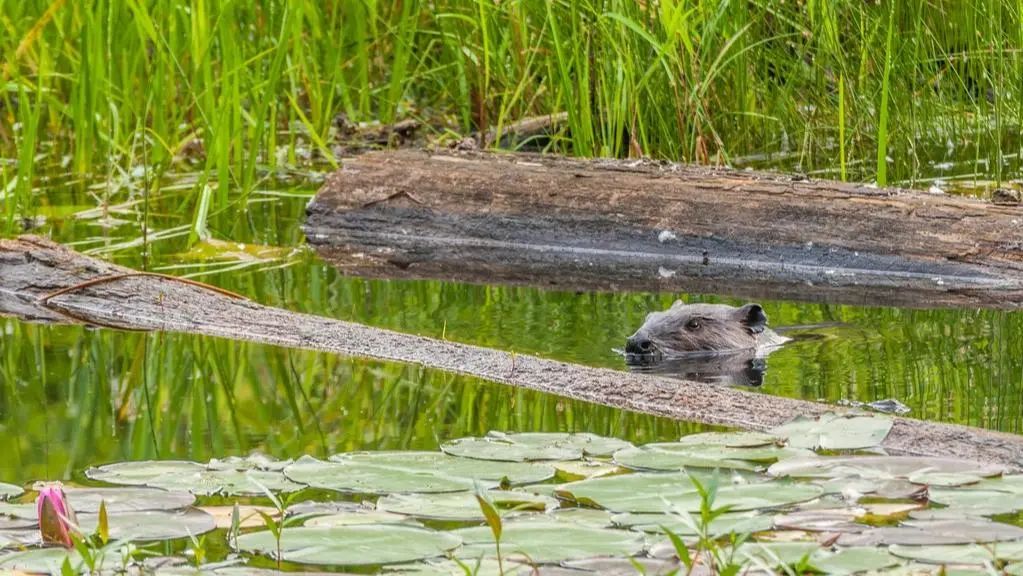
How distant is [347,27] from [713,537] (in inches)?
285

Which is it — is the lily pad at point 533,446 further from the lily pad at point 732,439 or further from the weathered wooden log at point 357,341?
the weathered wooden log at point 357,341

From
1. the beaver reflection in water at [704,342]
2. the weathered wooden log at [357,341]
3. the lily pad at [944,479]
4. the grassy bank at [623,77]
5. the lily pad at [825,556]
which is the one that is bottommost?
the beaver reflection in water at [704,342]

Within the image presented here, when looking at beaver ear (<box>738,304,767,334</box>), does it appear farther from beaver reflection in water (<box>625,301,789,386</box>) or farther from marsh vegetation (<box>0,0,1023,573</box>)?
marsh vegetation (<box>0,0,1023,573</box>)

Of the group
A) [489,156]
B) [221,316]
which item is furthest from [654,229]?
[221,316]

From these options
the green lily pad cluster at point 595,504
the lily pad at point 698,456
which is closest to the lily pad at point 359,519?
the green lily pad cluster at point 595,504

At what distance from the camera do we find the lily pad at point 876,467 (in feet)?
10.1

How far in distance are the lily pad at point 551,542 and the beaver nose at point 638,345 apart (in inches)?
89.9

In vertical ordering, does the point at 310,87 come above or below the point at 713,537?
above

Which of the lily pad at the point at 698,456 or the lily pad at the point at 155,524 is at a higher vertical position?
the lily pad at the point at 698,456

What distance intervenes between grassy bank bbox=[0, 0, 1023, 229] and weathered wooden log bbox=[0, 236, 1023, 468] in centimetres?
63

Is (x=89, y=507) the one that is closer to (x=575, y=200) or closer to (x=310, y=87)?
Result: (x=575, y=200)

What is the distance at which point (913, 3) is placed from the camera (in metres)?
7.15

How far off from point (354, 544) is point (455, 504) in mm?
308

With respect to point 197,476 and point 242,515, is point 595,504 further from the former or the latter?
point 197,476
